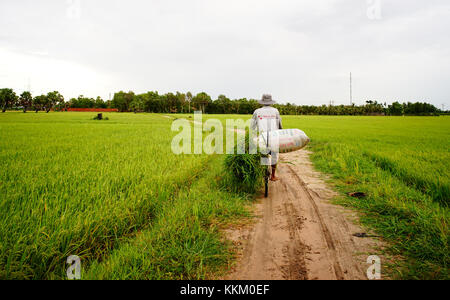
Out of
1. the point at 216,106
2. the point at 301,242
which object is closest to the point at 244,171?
the point at 301,242

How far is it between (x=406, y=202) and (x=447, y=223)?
2.45 feet

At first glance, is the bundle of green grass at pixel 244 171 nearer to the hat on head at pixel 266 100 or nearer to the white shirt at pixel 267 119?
the white shirt at pixel 267 119

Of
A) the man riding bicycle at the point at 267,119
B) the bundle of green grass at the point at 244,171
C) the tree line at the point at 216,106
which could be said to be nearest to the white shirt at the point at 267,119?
the man riding bicycle at the point at 267,119

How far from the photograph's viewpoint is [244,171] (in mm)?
4211

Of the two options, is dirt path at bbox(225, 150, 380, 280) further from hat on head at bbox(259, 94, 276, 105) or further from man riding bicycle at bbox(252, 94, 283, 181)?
hat on head at bbox(259, 94, 276, 105)

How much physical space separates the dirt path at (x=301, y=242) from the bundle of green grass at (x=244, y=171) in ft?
1.38

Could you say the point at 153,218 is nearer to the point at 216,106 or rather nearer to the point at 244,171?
the point at 244,171

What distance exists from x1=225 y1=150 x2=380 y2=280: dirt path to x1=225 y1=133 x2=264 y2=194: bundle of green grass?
42cm

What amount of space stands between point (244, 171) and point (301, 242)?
1795 mm

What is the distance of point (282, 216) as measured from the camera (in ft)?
11.2
